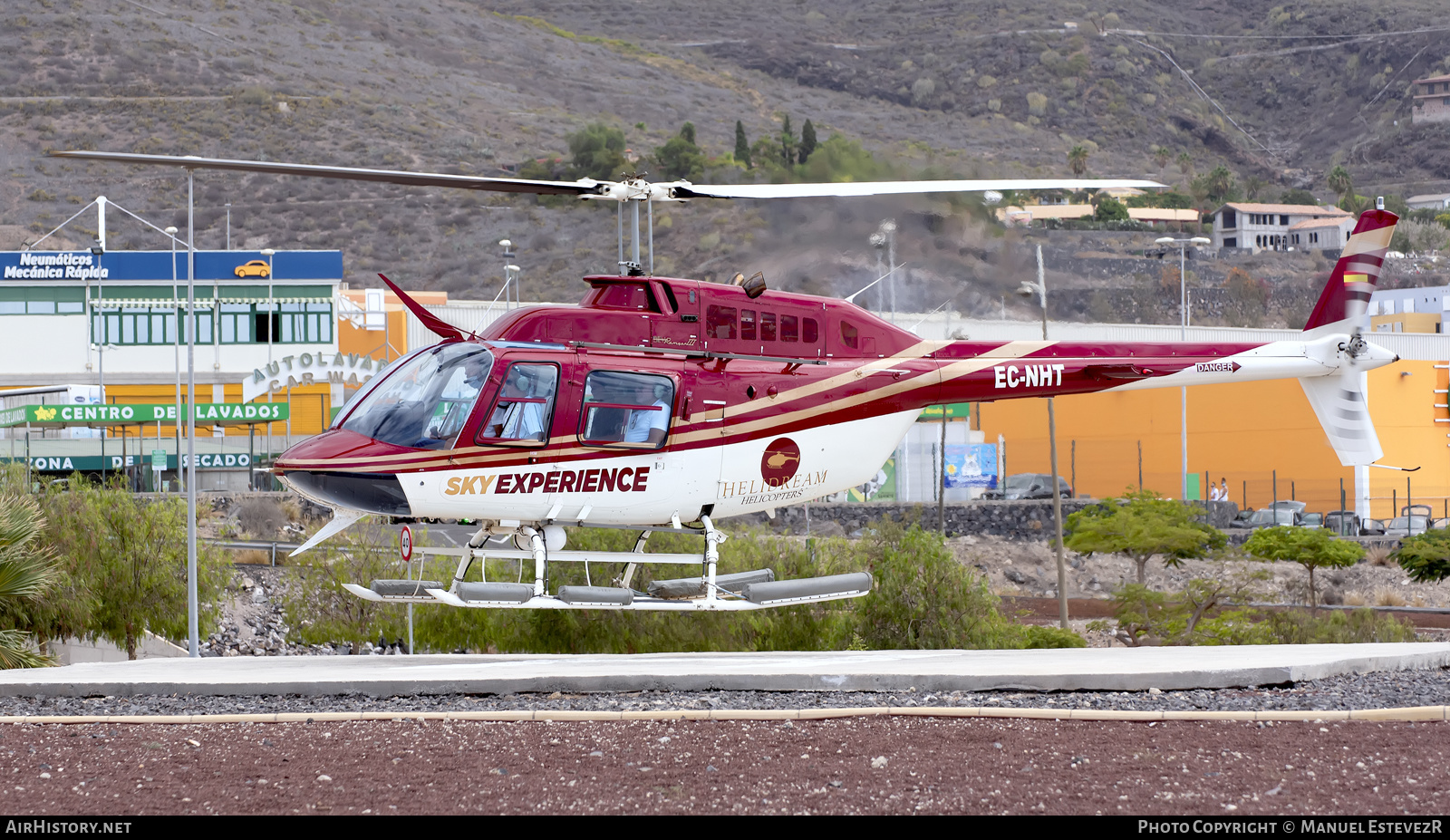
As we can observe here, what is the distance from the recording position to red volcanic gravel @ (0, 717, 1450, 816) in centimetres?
809

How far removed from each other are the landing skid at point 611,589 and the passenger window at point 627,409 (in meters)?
1.22

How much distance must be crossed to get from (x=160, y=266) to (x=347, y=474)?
60874 mm

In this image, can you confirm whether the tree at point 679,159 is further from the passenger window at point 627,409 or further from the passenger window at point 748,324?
the passenger window at point 627,409

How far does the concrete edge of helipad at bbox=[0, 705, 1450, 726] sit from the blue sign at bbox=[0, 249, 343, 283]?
6043 cm

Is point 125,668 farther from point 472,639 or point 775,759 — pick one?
point 472,639

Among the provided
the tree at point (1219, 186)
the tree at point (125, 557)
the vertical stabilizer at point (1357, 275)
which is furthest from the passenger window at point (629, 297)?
the tree at point (1219, 186)

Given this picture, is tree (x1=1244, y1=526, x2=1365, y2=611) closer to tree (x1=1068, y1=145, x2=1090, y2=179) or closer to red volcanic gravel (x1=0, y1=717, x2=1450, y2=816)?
red volcanic gravel (x1=0, y1=717, x2=1450, y2=816)

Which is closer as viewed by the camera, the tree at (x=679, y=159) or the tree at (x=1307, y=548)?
the tree at (x=1307, y=548)

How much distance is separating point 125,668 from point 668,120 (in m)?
149

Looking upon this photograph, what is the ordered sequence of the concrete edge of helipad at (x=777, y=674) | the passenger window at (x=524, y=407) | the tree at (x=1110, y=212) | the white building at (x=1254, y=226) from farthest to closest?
the white building at (x=1254, y=226) < the tree at (x=1110, y=212) < the passenger window at (x=524, y=407) < the concrete edge of helipad at (x=777, y=674)

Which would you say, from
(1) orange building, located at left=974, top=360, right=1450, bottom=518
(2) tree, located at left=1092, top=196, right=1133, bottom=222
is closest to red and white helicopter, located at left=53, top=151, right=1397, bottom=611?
(1) orange building, located at left=974, top=360, right=1450, bottom=518

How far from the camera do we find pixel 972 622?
83.6 ft

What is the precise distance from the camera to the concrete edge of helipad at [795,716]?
10.5m

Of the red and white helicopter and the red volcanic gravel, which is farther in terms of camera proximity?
the red and white helicopter
